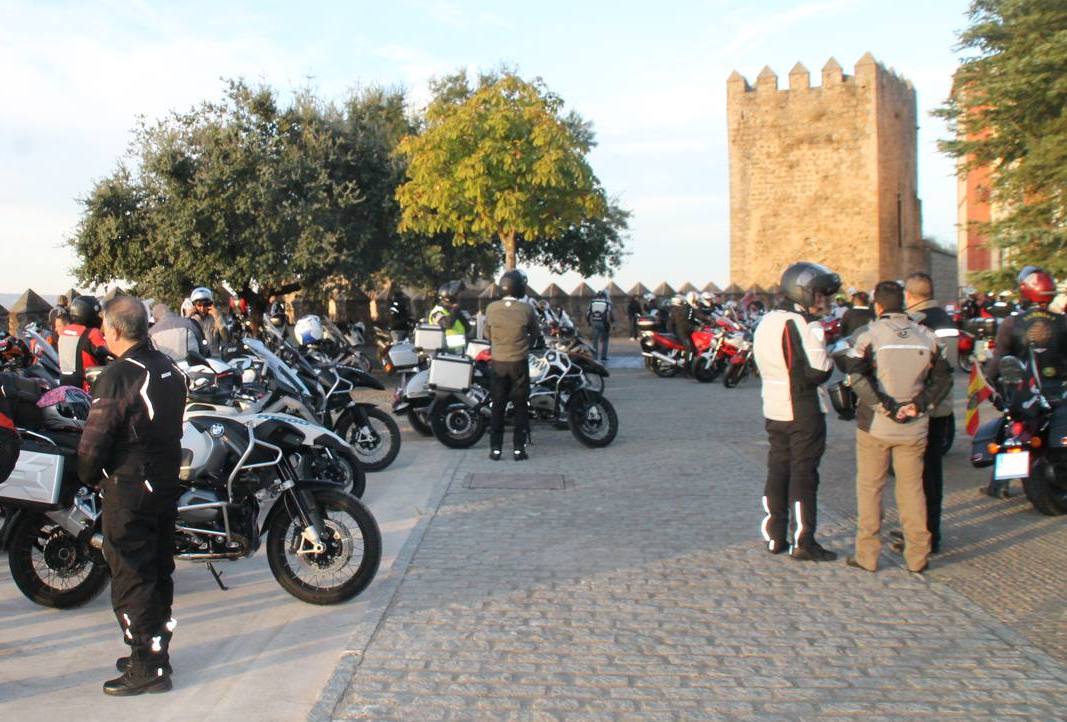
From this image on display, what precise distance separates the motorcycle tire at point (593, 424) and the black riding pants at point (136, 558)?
702 cm

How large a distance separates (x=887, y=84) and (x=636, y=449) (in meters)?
44.4

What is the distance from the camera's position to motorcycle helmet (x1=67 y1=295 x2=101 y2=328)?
29.9ft

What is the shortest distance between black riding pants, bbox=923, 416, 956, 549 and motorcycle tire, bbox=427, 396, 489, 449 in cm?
546

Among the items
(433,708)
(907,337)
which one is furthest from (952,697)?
(907,337)

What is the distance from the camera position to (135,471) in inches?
182

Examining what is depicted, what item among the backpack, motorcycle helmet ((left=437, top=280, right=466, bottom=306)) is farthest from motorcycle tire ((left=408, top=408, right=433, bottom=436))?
the backpack

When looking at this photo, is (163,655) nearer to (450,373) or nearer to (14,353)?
(450,373)

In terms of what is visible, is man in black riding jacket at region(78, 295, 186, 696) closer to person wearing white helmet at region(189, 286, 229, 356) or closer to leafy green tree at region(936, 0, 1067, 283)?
person wearing white helmet at region(189, 286, 229, 356)

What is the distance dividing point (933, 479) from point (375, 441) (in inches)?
203

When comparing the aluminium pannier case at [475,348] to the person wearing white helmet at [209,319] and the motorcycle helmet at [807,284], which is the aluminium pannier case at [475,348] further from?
the motorcycle helmet at [807,284]

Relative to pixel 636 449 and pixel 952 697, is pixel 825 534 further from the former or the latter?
pixel 636 449

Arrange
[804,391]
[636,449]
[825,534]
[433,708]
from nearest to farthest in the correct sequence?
1. [433,708]
2. [804,391]
3. [825,534]
4. [636,449]

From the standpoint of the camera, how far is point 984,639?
16.9 ft

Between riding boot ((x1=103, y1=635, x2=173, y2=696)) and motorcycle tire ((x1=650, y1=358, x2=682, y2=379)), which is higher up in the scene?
motorcycle tire ((x1=650, y1=358, x2=682, y2=379))
